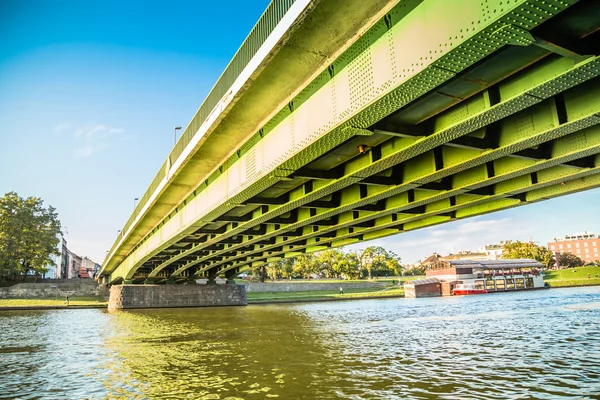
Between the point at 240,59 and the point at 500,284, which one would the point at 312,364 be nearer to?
the point at 240,59

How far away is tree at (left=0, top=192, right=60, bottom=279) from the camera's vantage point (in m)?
59.2

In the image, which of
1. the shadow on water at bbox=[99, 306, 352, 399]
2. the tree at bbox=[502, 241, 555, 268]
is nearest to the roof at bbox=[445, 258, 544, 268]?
the tree at bbox=[502, 241, 555, 268]

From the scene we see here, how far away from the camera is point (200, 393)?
8.77 metres

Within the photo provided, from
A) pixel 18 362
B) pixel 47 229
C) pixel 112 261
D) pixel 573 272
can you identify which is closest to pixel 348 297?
pixel 112 261

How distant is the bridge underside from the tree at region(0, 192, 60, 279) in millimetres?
55781

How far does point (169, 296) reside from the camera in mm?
44031

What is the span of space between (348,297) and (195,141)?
53022mm

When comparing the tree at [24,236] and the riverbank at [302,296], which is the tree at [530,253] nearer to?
the riverbank at [302,296]

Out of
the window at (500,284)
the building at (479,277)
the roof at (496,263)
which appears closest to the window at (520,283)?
the building at (479,277)

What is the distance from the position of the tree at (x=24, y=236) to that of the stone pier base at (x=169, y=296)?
82.4 ft

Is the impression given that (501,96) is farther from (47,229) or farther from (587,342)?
(47,229)

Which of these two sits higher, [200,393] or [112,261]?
[112,261]

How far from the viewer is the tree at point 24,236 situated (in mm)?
59250

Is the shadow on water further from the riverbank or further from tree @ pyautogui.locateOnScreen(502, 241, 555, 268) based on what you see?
tree @ pyautogui.locateOnScreen(502, 241, 555, 268)
